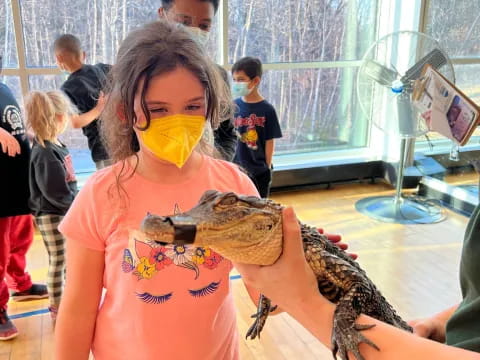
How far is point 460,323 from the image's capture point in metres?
0.91

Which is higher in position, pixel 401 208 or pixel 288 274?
pixel 288 274

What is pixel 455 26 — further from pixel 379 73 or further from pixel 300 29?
pixel 300 29

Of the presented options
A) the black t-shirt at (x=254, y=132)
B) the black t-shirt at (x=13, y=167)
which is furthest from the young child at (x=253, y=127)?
the black t-shirt at (x=13, y=167)

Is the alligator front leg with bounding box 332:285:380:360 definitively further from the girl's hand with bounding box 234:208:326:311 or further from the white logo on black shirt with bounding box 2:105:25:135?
the white logo on black shirt with bounding box 2:105:25:135

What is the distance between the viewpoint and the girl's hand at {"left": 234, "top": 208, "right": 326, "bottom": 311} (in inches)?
35.9

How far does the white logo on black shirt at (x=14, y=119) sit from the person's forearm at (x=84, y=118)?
0.32 metres

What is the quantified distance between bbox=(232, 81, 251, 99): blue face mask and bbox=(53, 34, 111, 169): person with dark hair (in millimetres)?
1066

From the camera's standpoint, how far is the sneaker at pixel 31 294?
10.4ft

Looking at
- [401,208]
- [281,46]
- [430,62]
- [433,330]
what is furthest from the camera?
[281,46]

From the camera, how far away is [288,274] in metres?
0.92

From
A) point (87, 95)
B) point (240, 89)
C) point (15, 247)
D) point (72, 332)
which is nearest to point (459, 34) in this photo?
point (240, 89)

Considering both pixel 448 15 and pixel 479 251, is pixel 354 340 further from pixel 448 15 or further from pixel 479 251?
pixel 448 15

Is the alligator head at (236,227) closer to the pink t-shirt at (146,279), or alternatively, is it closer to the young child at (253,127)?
the pink t-shirt at (146,279)

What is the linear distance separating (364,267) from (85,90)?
2.52 m
